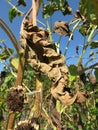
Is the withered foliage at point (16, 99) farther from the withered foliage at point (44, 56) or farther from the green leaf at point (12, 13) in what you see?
the green leaf at point (12, 13)

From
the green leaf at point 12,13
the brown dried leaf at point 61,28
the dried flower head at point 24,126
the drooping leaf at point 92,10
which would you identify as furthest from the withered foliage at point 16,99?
the green leaf at point 12,13

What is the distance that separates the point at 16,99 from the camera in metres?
1.11

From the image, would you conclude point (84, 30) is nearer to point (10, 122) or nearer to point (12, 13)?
point (12, 13)

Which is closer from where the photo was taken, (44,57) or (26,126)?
(26,126)

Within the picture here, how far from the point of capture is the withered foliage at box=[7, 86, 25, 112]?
1.09 meters

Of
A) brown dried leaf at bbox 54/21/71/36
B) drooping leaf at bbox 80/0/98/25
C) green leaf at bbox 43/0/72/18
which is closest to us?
drooping leaf at bbox 80/0/98/25

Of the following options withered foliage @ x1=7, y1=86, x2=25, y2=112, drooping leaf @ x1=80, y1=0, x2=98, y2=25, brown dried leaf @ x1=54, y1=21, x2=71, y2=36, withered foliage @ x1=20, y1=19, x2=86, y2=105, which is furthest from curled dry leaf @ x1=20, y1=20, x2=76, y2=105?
brown dried leaf @ x1=54, y1=21, x2=71, y2=36

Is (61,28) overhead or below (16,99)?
overhead

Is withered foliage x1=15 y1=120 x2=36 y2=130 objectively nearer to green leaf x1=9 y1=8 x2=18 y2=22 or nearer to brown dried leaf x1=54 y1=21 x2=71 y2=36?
brown dried leaf x1=54 y1=21 x2=71 y2=36

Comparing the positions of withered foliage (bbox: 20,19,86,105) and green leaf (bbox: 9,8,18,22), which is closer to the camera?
withered foliage (bbox: 20,19,86,105)

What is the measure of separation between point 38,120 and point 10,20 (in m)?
1.74

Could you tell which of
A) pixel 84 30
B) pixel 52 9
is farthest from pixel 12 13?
pixel 84 30

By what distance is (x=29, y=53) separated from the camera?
1.22 m

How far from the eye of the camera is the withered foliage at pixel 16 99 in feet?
3.59
